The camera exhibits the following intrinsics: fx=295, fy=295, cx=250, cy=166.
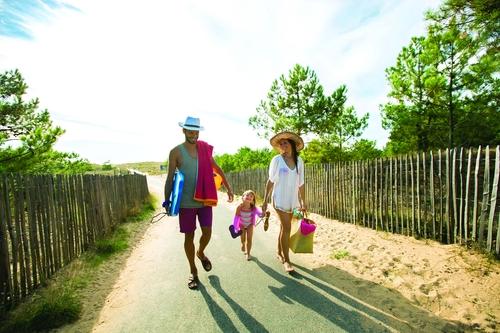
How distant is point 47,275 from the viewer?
177 inches

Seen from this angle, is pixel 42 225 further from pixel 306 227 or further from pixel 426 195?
pixel 426 195

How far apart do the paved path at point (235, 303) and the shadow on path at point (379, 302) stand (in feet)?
0.07

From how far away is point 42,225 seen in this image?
179 inches

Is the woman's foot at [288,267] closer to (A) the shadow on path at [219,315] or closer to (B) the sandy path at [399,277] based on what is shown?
(B) the sandy path at [399,277]

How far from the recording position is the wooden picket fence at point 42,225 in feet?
12.0

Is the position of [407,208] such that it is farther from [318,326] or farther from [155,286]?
[155,286]

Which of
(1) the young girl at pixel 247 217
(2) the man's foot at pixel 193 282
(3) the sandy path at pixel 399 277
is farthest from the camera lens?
(1) the young girl at pixel 247 217

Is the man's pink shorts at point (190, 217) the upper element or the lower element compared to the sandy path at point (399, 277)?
upper

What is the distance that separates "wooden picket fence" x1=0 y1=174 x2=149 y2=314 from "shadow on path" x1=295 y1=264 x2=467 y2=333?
12.3 ft

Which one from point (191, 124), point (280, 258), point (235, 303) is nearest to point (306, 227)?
point (280, 258)

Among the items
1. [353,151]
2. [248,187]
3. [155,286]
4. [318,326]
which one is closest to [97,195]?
[155,286]

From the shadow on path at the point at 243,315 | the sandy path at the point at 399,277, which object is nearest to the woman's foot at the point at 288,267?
the sandy path at the point at 399,277

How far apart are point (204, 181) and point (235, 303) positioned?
1.56m

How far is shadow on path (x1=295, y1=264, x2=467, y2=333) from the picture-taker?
2.90 m
